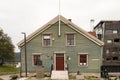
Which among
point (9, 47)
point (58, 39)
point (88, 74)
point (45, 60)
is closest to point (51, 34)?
point (58, 39)

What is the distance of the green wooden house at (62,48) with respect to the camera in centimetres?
3953

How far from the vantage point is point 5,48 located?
8488 cm

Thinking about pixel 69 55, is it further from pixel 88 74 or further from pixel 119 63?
pixel 119 63

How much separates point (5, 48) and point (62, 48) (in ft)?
158

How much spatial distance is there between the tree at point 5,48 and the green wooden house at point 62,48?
150 ft

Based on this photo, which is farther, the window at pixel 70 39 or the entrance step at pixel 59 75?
the window at pixel 70 39

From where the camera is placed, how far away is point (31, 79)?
34.9 meters

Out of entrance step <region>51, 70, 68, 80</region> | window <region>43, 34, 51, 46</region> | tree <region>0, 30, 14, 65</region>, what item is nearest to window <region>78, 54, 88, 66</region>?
entrance step <region>51, 70, 68, 80</region>

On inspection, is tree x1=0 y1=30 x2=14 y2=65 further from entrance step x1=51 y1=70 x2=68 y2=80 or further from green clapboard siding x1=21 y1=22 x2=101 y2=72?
entrance step x1=51 y1=70 x2=68 y2=80

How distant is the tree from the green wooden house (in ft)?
150

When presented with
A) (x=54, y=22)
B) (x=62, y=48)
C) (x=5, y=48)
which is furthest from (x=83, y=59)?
(x=5, y=48)

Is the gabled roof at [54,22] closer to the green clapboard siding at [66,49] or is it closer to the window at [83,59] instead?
the green clapboard siding at [66,49]

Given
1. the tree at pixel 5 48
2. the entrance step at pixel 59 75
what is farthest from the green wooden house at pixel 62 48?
the tree at pixel 5 48

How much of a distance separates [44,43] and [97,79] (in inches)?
383
